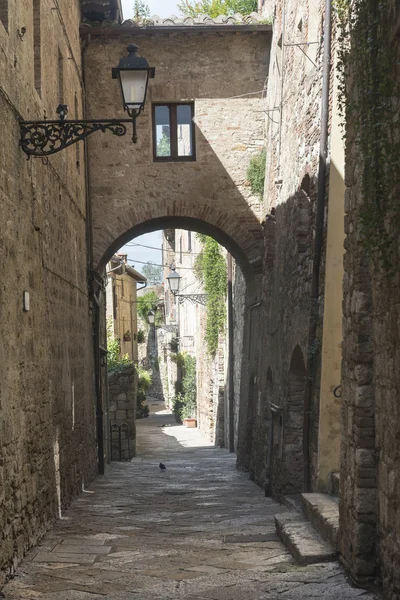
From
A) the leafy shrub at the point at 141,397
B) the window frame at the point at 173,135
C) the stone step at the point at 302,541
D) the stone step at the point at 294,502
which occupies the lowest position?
the leafy shrub at the point at 141,397

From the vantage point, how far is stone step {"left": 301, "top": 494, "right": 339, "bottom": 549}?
6075 millimetres

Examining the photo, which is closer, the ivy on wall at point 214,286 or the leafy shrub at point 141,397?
the ivy on wall at point 214,286

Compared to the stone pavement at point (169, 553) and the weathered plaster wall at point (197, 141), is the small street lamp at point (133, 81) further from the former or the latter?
the weathered plaster wall at point (197, 141)

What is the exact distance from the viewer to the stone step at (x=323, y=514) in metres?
6.07

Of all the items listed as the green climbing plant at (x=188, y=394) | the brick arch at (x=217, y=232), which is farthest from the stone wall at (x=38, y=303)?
the green climbing plant at (x=188, y=394)

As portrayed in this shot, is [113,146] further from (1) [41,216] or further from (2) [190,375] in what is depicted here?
(2) [190,375]

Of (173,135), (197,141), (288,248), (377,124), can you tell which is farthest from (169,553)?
(173,135)

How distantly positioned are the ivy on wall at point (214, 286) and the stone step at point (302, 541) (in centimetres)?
1361

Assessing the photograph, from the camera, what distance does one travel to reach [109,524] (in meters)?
8.57

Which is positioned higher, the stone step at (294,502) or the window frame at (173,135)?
the window frame at (173,135)

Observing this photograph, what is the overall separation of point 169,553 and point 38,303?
2.47m

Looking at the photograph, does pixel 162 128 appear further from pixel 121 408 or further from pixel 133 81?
pixel 133 81

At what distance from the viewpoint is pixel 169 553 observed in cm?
694

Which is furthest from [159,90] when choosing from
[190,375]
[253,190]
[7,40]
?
[190,375]
